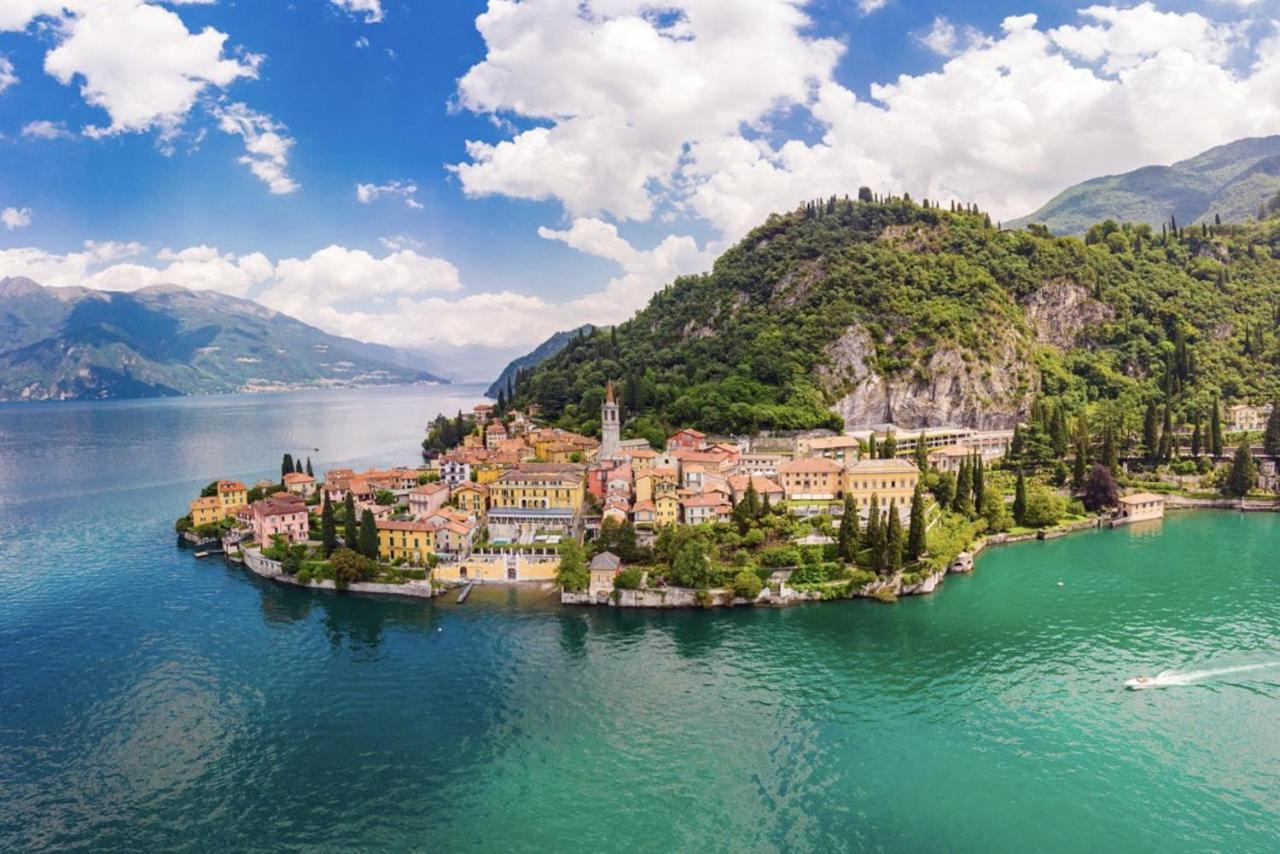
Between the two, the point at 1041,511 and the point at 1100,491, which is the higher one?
the point at 1100,491

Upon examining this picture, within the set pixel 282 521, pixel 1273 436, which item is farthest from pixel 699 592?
pixel 1273 436

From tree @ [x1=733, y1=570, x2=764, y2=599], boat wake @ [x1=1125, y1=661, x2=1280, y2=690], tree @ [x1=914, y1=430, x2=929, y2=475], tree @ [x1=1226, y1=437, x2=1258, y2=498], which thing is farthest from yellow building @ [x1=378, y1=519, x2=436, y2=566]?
tree @ [x1=1226, y1=437, x2=1258, y2=498]

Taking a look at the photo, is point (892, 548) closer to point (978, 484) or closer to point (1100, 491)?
point (978, 484)

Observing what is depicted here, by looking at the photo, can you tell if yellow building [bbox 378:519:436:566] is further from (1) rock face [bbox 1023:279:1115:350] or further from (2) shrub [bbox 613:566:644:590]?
(1) rock face [bbox 1023:279:1115:350]

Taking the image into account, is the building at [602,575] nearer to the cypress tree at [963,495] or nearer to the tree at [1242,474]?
the cypress tree at [963,495]

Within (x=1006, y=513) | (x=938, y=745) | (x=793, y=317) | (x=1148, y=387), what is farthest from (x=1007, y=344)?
(x=938, y=745)

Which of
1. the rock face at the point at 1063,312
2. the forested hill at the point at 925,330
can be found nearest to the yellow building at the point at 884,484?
the forested hill at the point at 925,330
